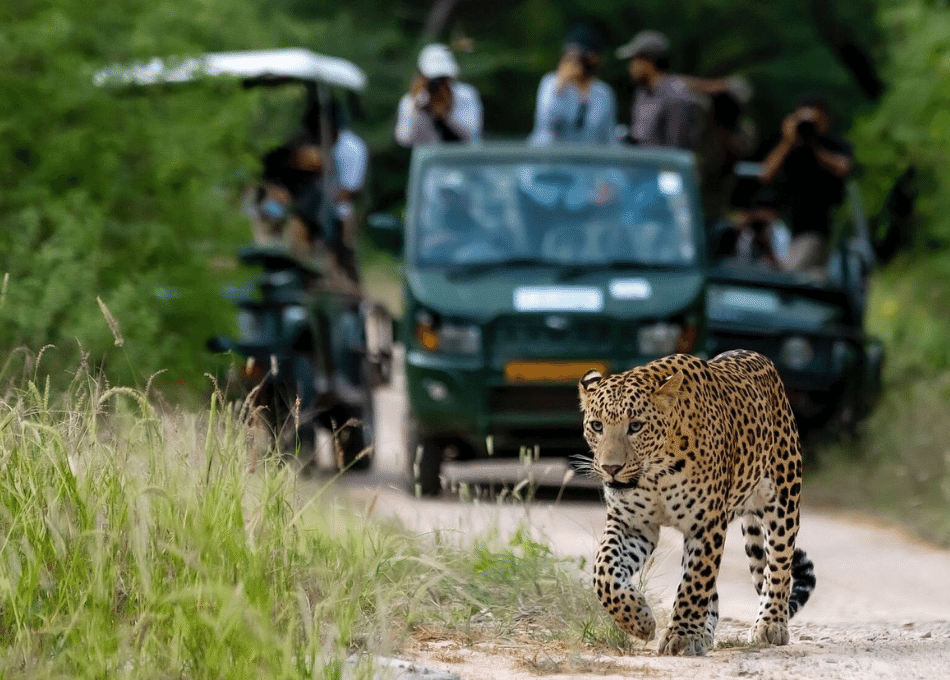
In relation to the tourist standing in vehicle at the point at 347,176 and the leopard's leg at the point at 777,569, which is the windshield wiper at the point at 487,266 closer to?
the tourist standing in vehicle at the point at 347,176

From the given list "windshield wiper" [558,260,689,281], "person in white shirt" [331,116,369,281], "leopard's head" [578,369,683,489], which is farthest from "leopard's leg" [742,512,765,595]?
→ "person in white shirt" [331,116,369,281]

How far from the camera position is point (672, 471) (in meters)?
6.49

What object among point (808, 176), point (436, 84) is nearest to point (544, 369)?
point (436, 84)

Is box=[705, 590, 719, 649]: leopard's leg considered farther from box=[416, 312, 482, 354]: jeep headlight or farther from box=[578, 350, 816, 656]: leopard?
box=[416, 312, 482, 354]: jeep headlight

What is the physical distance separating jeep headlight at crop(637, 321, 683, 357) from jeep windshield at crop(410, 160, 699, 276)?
1.58 feet

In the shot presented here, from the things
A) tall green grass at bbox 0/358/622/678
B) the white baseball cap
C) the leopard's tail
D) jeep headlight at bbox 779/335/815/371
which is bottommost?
jeep headlight at bbox 779/335/815/371

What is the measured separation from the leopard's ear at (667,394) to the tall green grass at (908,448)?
5042 millimetres

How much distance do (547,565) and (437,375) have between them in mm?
4725

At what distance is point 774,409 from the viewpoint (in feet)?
23.4

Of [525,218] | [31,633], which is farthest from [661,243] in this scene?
[31,633]

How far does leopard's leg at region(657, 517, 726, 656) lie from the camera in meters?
6.55

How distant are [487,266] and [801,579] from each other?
5.39 metres

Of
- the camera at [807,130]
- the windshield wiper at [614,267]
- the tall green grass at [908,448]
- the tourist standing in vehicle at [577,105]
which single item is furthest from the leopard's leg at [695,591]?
the camera at [807,130]

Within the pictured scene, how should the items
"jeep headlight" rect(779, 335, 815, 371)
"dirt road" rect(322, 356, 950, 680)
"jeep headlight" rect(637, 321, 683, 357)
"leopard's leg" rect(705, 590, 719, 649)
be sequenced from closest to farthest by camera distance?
"dirt road" rect(322, 356, 950, 680), "leopard's leg" rect(705, 590, 719, 649), "jeep headlight" rect(637, 321, 683, 357), "jeep headlight" rect(779, 335, 815, 371)
